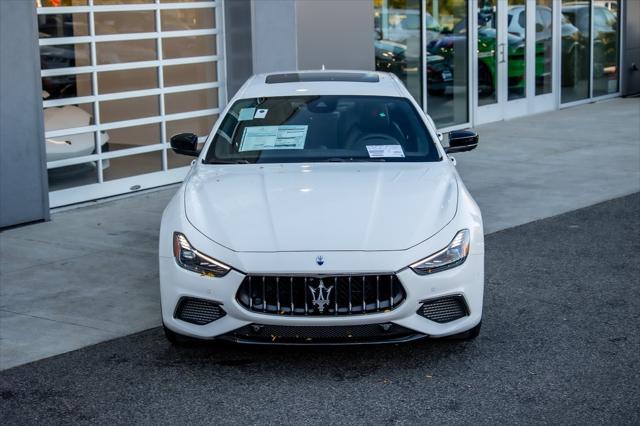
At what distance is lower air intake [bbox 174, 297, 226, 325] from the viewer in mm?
5992

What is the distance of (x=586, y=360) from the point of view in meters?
6.25

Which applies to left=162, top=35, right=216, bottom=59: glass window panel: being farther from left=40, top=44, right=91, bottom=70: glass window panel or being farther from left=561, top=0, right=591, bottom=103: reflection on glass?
left=561, top=0, right=591, bottom=103: reflection on glass

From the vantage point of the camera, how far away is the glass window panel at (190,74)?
12.8m

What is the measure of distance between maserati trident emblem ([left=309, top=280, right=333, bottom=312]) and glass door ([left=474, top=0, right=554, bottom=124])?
1232 cm

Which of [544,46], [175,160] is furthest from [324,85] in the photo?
[544,46]

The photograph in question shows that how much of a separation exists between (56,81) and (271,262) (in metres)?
6.09

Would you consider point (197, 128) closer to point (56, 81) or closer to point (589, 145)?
point (56, 81)

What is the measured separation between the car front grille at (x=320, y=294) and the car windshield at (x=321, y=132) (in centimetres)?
151

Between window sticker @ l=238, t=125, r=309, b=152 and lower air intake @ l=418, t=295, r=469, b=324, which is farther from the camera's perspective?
window sticker @ l=238, t=125, r=309, b=152

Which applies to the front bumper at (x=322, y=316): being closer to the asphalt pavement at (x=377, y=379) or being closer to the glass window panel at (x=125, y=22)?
the asphalt pavement at (x=377, y=379)

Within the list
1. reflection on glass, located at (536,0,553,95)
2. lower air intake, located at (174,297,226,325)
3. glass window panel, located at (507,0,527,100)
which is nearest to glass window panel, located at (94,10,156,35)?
lower air intake, located at (174,297,226,325)

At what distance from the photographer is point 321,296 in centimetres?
586

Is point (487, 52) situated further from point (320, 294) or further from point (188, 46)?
point (320, 294)

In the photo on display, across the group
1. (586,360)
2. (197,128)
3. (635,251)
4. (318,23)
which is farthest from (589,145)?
(586,360)
